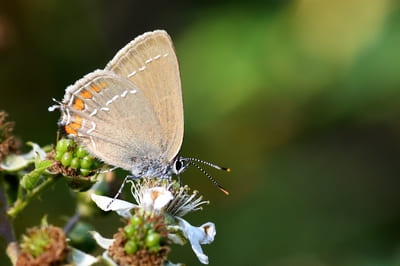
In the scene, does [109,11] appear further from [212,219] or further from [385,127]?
[385,127]

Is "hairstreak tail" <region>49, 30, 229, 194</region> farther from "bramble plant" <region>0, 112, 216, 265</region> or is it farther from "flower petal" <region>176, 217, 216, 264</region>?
"flower petal" <region>176, 217, 216, 264</region>

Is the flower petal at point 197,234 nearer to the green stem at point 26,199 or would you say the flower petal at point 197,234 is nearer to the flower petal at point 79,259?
the flower petal at point 79,259

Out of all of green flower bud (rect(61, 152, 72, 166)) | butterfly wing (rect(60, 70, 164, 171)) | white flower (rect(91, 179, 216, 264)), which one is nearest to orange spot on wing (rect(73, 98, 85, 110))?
butterfly wing (rect(60, 70, 164, 171))

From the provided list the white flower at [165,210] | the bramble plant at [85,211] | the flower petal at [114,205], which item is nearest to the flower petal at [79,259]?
the bramble plant at [85,211]

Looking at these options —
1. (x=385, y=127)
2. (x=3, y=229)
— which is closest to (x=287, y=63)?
(x=385, y=127)

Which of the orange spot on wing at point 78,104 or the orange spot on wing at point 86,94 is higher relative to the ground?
the orange spot on wing at point 86,94

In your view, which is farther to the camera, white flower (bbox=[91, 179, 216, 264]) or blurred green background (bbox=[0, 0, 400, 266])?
blurred green background (bbox=[0, 0, 400, 266])

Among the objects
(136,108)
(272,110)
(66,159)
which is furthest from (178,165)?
(272,110)
